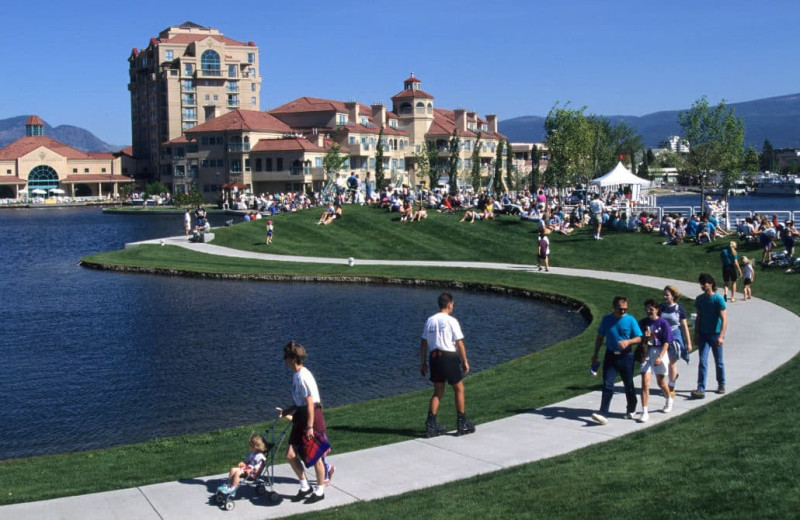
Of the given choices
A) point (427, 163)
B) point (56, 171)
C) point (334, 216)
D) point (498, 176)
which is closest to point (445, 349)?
point (334, 216)

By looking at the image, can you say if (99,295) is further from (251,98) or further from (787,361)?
(251,98)

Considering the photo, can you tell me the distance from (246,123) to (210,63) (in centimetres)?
2613

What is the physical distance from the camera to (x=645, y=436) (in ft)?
39.2

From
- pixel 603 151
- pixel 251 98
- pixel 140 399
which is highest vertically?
pixel 251 98

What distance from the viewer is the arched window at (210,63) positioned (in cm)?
12512

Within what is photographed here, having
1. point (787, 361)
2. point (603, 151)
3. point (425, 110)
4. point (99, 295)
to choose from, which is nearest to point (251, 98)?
point (425, 110)

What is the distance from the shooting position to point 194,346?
2244 cm

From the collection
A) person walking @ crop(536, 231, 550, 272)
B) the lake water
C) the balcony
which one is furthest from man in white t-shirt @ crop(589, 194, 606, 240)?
the balcony

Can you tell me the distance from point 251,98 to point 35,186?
37413mm

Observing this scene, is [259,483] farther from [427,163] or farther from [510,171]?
[510,171]

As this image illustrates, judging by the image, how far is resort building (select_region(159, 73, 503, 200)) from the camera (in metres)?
102

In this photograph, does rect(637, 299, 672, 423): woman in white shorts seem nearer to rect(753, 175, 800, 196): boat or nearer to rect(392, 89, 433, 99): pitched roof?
rect(392, 89, 433, 99): pitched roof

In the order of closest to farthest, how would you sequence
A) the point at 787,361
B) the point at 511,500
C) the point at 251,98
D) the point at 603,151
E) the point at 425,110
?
→ 1. the point at 511,500
2. the point at 787,361
3. the point at 603,151
4. the point at 425,110
5. the point at 251,98

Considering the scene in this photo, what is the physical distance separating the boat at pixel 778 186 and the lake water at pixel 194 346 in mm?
167523
